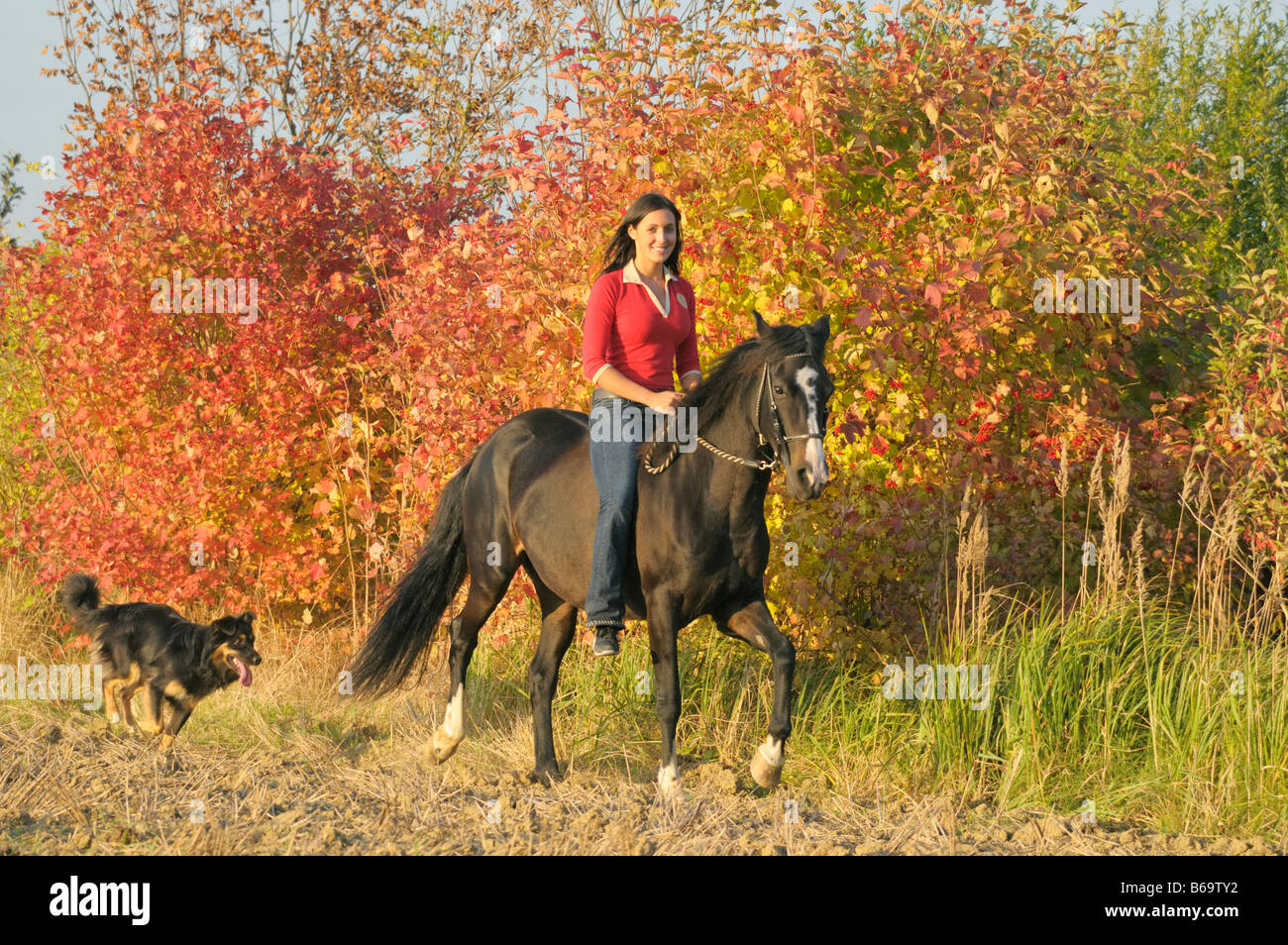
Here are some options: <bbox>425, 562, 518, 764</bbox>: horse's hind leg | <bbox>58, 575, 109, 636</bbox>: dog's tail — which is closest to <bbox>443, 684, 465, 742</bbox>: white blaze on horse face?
<bbox>425, 562, 518, 764</bbox>: horse's hind leg

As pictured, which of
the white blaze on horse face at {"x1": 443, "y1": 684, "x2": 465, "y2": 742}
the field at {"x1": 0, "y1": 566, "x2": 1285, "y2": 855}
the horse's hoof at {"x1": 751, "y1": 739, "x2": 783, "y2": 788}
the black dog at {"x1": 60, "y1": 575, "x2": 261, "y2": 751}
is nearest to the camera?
the field at {"x1": 0, "y1": 566, "x2": 1285, "y2": 855}

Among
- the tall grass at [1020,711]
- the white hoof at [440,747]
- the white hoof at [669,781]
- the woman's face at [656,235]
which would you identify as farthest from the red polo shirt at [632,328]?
the white hoof at [440,747]

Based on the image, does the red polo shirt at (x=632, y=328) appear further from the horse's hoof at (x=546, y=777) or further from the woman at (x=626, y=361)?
the horse's hoof at (x=546, y=777)

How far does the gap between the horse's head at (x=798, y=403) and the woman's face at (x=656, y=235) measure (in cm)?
74

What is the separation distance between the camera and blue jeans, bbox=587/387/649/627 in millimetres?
5863

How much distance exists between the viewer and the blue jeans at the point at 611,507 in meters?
5.86

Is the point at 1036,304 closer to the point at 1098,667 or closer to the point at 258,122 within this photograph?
the point at 1098,667

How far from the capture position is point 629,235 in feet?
20.3

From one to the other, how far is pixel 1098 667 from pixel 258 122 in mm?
6596

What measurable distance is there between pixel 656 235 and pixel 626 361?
592 millimetres

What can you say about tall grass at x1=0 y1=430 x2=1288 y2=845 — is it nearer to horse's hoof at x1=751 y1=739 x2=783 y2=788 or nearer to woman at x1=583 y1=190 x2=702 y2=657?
horse's hoof at x1=751 y1=739 x2=783 y2=788

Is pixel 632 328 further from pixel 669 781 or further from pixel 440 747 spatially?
pixel 440 747

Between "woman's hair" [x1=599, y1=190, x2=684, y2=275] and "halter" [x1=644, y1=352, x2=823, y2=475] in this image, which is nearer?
"halter" [x1=644, y1=352, x2=823, y2=475]

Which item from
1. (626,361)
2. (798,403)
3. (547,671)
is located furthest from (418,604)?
(798,403)
